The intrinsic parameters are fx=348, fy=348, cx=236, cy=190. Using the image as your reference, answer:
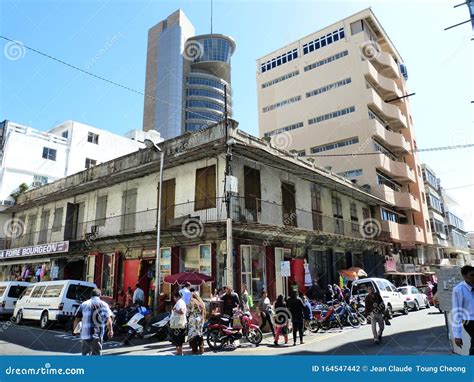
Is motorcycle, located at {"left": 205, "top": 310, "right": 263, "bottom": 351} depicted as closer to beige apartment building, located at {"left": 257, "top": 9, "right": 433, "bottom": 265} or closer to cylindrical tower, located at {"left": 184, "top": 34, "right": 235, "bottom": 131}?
beige apartment building, located at {"left": 257, "top": 9, "right": 433, "bottom": 265}

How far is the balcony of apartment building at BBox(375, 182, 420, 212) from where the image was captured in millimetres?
27562

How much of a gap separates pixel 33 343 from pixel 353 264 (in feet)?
61.2

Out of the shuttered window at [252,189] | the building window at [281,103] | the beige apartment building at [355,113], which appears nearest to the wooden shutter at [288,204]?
the shuttered window at [252,189]

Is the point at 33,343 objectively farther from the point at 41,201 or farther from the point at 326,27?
the point at 326,27

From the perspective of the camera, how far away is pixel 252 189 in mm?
15898

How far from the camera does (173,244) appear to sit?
1600 centimetres

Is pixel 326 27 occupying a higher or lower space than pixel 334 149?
higher

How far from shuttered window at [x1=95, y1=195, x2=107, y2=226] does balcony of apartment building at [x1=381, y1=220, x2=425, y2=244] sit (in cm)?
1982

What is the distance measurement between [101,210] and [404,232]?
24384mm

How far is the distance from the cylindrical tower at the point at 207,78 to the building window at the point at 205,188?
68341 millimetres

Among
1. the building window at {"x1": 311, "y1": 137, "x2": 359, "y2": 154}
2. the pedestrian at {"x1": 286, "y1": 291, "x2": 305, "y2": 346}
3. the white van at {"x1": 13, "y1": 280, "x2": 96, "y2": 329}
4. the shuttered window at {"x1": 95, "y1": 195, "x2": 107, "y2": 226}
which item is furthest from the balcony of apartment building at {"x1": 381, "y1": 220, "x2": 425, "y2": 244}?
the white van at {"x1": 13, "y1": 280, "x2": 96, "y2": 329}

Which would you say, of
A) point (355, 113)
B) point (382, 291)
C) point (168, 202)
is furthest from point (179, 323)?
point (355, 113)

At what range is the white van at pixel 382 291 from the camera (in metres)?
16.0
